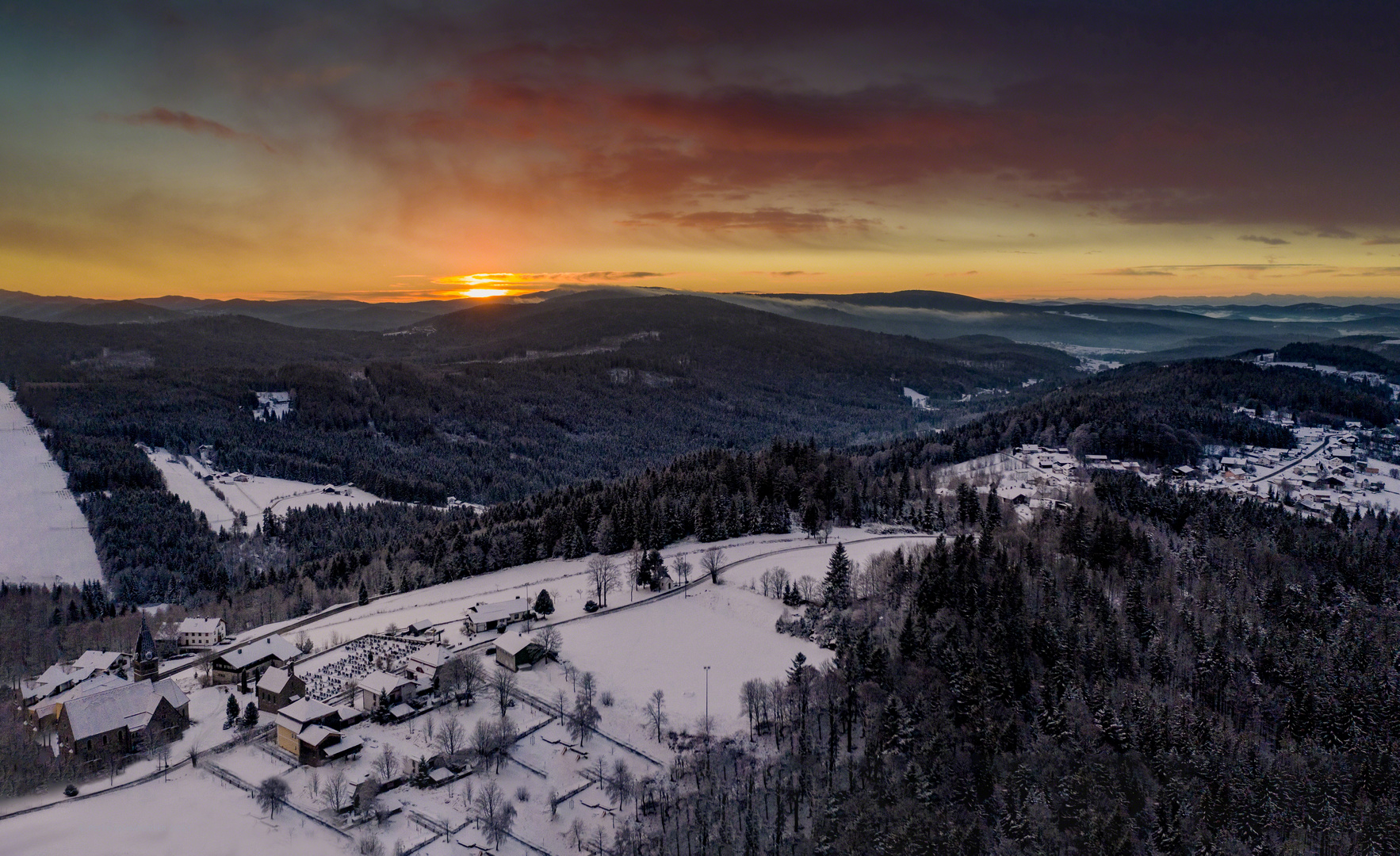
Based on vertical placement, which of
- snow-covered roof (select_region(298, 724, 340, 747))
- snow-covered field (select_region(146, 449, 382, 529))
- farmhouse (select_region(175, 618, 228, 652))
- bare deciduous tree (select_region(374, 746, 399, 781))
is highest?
snow-covered roof (select_region(298, 724, 340, 747))

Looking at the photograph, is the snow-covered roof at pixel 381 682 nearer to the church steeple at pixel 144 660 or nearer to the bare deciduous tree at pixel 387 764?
the bare deciduous tree at pixel 387 764

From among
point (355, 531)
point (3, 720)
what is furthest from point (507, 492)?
point (3, 720)

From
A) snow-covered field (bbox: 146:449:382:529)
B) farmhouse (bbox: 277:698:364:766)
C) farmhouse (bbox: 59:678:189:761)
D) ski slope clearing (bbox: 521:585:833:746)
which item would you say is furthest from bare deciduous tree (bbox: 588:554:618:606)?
snow-covered field (bbox: 146:449:382:529)

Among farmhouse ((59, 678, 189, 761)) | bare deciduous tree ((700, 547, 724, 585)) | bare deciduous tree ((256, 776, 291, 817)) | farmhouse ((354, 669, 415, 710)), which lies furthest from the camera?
bare deciduous tree ((700, 547, 724, 585))

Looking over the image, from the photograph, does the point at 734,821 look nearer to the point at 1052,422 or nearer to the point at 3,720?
Answer: the point at 3,720

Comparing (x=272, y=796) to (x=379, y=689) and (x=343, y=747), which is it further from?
(x=379, y=689)

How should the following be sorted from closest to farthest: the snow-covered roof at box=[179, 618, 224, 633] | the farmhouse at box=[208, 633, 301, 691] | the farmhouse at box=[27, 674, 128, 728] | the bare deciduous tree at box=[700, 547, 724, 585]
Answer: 1. the farmhouse at box=[27, 674, 128, 728]
2. the farmhouse at box=[208, 633, 301, 691]
3. the snow-covered roof at box=[179, 618, 224, 633]
4. the bare deciduous tree at box=[700, 547, 724, 585]

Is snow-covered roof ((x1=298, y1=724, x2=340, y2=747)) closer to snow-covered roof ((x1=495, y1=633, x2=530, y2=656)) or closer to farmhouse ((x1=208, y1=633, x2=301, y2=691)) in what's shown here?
farmhouse ((x1=208, y1=633, x2=301, y2=691))
